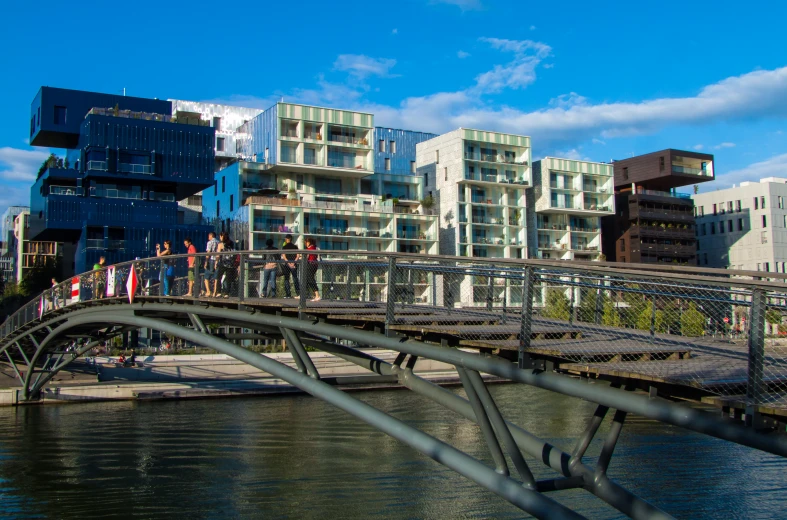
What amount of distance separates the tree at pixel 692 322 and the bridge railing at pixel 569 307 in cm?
2

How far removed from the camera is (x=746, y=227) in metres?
72.8

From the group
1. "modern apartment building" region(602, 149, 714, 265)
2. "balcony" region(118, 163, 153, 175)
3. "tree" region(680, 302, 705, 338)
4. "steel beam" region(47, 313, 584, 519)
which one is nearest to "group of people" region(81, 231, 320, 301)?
"steel beam" region(47, 313, 584, 519)

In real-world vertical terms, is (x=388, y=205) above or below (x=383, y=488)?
above

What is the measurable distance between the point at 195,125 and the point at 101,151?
6.58m

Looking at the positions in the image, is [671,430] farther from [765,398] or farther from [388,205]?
[388,205]

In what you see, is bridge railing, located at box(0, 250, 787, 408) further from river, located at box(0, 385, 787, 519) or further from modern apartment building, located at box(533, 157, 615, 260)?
modern apartment building, located at box(533, 157, 615, 260)

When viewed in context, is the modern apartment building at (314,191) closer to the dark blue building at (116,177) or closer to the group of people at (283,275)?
the dark blue building at (116,177)

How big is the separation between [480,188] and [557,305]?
177 ft

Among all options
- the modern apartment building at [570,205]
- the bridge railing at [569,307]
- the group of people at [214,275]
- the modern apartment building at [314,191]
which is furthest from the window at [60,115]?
the bridge railing at [569,307]

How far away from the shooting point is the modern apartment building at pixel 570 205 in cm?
6594

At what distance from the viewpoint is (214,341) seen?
42.8ft

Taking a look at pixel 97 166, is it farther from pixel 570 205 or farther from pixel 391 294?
pixel 391 294

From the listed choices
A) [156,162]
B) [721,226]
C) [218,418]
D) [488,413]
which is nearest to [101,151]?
[156,162]

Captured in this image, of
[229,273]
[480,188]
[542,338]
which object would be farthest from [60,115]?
[542,338]
